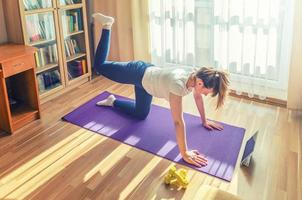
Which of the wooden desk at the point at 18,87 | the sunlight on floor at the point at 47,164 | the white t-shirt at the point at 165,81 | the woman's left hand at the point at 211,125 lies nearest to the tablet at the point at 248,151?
the woman's left hand at the point at 211,125

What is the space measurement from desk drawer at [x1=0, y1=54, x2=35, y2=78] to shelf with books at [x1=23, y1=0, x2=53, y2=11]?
0.56 m

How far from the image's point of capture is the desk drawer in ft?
8.53

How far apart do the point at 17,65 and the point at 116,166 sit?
3.82ft

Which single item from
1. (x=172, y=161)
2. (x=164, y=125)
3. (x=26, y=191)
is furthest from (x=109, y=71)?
(x=26, y=191)

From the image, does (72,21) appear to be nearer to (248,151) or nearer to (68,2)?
(68,2)

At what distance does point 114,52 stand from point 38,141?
1752 millimetres

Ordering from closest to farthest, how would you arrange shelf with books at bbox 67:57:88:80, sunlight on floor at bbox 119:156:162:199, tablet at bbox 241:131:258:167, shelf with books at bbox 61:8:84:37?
sunlight on floor at bbox 119:156:162:199 → tablet at bbox 241:131:258:167 → shelf with books at bbox 61:8:84:37 → shelf with books at bbox 67:57:88:80

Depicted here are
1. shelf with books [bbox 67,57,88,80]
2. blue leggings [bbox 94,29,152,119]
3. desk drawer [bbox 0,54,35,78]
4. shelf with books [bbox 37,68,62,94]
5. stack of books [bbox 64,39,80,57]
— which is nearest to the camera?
desk drawer [bbox 0,54,35,78]

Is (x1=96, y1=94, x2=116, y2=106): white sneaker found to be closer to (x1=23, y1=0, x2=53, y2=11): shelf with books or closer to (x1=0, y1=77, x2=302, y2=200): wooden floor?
(x1=0, y1=77, x2=302, y2=200): wooden floor

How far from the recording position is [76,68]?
378 cm

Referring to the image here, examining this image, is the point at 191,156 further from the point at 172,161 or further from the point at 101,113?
the point at 101,113

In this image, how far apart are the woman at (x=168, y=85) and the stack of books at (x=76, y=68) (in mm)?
671

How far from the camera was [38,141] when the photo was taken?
2.70 metres

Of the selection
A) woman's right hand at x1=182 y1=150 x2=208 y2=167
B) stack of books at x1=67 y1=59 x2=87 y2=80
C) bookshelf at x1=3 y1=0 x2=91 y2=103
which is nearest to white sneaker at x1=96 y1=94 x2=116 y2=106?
bookshelf at x1=3 y1=0 x2=91 y2=103
